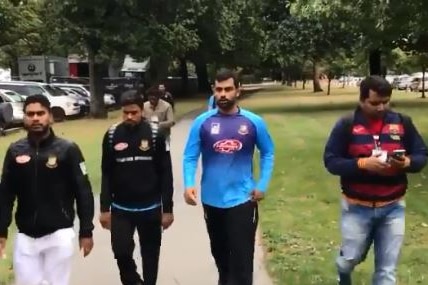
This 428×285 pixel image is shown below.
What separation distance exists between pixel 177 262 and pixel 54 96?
26.2m

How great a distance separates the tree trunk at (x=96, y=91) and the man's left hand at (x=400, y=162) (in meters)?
29.4

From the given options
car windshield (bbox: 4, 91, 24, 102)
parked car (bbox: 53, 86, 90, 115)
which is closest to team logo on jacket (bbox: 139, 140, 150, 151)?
car windshield (bbox: 4, 91, 24, 102)

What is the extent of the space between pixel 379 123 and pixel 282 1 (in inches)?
1312

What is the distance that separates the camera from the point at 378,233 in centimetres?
546

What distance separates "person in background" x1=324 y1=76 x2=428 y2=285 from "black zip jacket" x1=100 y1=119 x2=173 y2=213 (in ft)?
4.50

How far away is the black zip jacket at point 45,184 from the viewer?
4.97m

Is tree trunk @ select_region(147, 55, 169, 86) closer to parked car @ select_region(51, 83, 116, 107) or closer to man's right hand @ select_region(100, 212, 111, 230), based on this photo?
parked car @ select_region(51, 83, 116, 107)

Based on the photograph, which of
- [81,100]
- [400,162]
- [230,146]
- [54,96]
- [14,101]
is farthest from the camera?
[81,100]

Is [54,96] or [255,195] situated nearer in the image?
[255,195]

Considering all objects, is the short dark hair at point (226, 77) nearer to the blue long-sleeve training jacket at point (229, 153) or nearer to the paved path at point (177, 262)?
the blue long-sleeve training jacket at point (229, 153)

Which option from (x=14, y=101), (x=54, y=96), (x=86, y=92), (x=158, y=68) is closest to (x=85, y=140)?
(x=14, y=101)

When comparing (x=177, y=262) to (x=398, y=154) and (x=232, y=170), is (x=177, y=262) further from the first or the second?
(x=398, y=154)

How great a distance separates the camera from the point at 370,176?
5.32 m

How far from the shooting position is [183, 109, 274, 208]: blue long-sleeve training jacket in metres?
5.79
